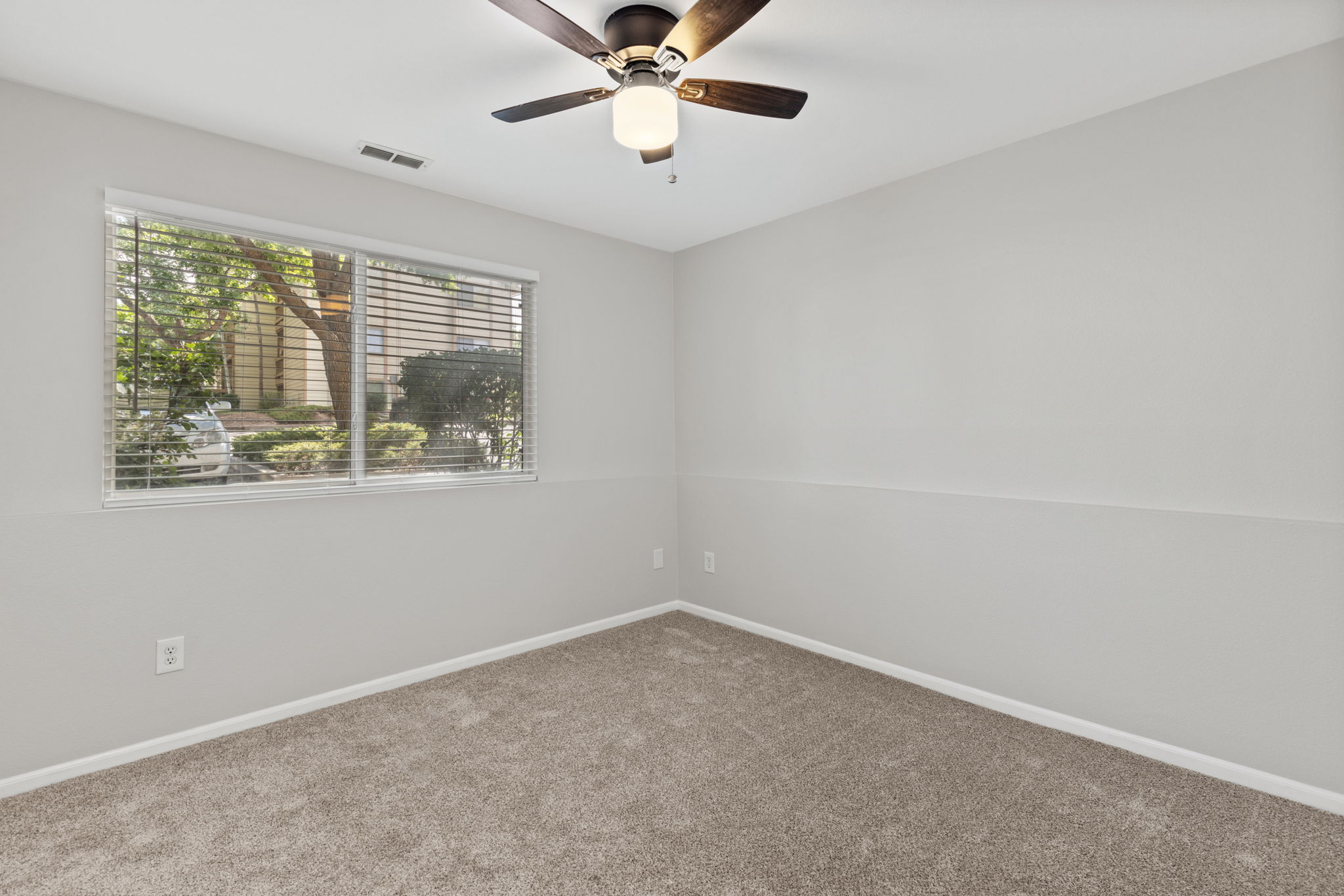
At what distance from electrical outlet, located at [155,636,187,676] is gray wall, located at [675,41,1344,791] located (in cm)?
266

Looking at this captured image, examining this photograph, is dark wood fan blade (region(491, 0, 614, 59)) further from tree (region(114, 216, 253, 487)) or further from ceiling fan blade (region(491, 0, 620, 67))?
tree (region(114, 216, 253, 487))

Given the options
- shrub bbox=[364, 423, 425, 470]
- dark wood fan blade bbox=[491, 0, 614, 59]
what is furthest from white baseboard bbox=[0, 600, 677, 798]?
dark wood fan blade bbox=[491, 0, 614, 59]

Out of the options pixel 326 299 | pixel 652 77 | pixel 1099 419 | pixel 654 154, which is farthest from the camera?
pixel 326 299

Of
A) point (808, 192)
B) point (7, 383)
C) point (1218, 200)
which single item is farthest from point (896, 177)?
point (7, 383)

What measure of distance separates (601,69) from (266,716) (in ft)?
8.88

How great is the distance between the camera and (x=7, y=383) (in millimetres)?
2053

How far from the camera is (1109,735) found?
2311 millimetres

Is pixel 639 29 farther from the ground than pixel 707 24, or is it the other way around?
pixel 639 29

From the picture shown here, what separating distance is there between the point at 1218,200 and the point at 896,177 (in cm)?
120

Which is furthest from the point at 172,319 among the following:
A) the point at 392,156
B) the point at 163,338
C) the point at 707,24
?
the point at 707,24

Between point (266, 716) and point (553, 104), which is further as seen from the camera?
point (266, 716)

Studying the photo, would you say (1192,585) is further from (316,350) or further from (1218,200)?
(316,350)

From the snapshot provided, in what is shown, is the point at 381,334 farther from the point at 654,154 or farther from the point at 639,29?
the point at 639,29

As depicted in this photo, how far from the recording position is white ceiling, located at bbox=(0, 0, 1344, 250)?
1.77 meters
